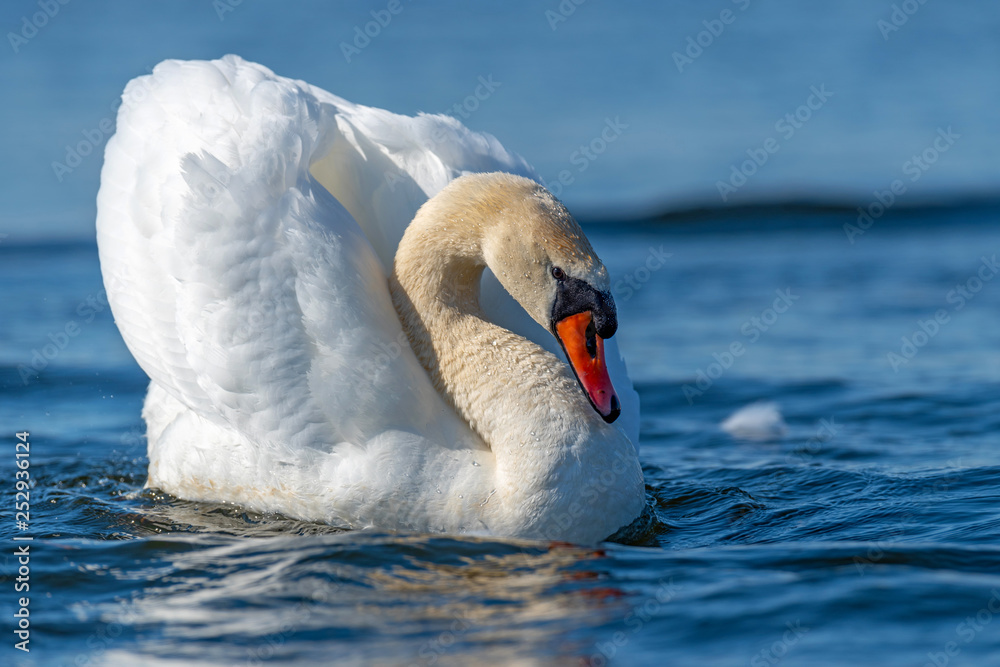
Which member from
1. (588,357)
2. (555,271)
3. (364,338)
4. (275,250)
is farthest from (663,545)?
(275,250)

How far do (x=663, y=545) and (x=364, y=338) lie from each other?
1532 mm

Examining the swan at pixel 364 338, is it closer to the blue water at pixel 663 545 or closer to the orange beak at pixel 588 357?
the orange beak at pixel 588 357

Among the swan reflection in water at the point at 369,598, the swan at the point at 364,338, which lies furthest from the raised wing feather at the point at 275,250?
the swan reflection in water at the point at 369,598

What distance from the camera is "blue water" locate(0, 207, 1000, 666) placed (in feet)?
13.4

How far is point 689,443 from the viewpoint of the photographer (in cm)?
723

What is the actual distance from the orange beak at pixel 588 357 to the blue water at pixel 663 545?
2.04ft

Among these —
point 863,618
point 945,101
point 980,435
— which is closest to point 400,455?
point 863,618

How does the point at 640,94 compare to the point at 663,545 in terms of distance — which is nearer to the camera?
the point at 663,545

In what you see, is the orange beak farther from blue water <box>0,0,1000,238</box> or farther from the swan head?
blue water <box>0,0,1000,238</box>

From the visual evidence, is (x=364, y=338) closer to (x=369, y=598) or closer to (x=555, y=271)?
(x=555, y=271)

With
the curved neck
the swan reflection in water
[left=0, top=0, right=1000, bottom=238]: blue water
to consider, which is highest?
[left=0, top=0, right=1000, bottom=238]: blue water

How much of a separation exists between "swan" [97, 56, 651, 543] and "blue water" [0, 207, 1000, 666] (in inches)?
8.5

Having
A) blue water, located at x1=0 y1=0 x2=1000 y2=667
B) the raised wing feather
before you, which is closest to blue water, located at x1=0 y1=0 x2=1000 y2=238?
blue water, located at x1=0 y1=0 x2=1000 y2=667

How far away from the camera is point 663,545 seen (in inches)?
206
